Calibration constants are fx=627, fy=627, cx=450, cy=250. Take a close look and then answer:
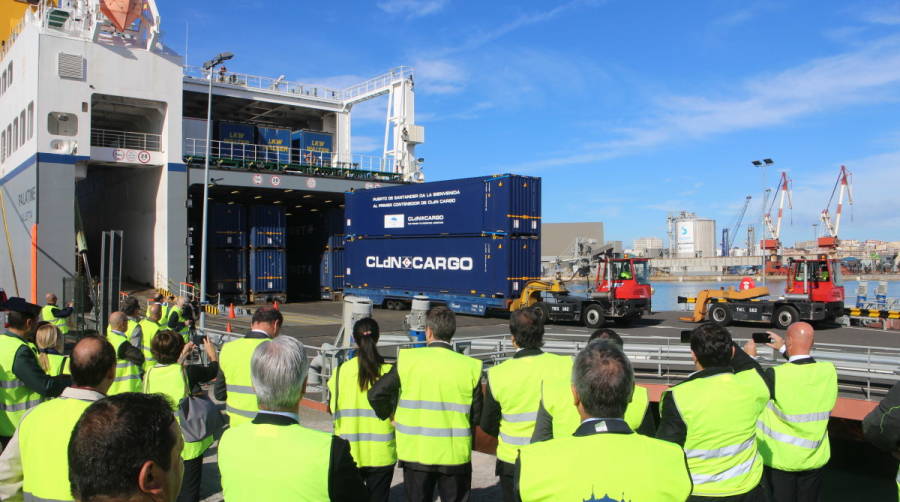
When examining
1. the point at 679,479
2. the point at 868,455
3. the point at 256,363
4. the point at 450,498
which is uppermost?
the point at 256,363

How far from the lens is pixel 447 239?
2323cm

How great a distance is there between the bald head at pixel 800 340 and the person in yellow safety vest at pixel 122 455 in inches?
151

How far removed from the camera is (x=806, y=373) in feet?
13.3

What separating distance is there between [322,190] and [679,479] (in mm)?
26725

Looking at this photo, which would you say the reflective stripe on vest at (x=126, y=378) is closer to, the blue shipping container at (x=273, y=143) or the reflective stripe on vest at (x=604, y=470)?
the reflective stripe on vest at (x=604, y=470)

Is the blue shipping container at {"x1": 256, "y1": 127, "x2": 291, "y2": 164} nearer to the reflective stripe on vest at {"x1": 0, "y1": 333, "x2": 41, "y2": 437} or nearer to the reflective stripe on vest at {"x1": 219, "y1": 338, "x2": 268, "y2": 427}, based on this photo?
the reflective stripe on vest at {"x1": 0, "y1": 333, "x2": 41, "y2": 437}

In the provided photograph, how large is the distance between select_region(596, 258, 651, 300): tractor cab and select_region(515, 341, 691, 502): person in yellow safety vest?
19260mm

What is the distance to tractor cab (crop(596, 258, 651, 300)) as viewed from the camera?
2088 centimetres

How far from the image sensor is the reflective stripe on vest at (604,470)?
82.0 inches

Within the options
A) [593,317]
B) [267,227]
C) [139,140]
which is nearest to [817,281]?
[593,317]

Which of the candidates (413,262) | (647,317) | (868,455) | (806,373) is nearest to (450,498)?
(806,373)

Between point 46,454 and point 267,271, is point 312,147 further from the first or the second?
point 46,454

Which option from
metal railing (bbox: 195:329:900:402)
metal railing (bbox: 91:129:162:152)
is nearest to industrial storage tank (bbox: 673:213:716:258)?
metal railing (bbox: 91:129:162:152)

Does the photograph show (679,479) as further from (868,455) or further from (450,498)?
(868,455)
